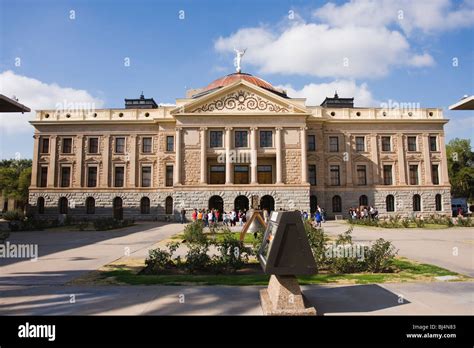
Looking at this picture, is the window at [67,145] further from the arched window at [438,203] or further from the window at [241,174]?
the arched window at [438,203]

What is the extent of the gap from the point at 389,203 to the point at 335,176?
7.81m

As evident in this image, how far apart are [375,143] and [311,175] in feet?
32.5

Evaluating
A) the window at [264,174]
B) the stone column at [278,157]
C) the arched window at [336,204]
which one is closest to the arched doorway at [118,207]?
the window at [264,174]

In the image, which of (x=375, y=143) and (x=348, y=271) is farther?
(x=375, y=143)

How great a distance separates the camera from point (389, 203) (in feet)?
145

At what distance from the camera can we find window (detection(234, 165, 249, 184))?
41656 mm

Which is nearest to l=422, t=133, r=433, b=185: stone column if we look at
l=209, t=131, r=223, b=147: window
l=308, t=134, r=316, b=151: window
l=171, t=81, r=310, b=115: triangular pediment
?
l=308, t=134, r=316, b=151: window

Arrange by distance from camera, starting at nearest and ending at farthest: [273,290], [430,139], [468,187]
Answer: [273,290]
[430,139]
[468,187]

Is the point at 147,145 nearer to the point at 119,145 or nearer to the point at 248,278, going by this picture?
the point at 119,145

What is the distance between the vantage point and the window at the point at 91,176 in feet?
146

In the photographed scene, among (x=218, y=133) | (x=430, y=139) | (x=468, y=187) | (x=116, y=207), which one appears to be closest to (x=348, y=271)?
(x=218, y=133)

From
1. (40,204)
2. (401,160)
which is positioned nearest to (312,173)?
(401,160)
